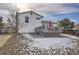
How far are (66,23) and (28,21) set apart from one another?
0.46m

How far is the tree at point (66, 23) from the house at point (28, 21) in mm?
248

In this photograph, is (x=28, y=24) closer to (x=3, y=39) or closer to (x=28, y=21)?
(x=28, y=21)

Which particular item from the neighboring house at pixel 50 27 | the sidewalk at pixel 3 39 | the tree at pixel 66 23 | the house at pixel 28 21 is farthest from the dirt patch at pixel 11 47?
the tree at pixel 66 23

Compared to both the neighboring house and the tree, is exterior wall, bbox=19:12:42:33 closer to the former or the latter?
the neighboring house

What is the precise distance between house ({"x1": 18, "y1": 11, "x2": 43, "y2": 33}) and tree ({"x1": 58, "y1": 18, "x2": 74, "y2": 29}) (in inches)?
9.8

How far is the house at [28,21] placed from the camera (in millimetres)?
3020

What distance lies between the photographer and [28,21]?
3039mm

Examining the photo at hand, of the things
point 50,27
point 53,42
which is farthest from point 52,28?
point 53,42

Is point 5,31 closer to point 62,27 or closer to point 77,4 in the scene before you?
point 62,27

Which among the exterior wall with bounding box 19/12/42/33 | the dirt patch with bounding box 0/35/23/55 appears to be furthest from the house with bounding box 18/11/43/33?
the dirt patch with bounding box 0/35/23/55

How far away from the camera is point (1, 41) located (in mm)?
3023

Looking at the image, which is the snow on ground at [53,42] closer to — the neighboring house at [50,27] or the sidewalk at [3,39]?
the neighboring house at [50,27]

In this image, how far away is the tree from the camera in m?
3.00

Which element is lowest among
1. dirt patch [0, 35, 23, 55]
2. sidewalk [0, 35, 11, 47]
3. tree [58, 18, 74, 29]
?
dirt patch [0, 35, 23, 55]
